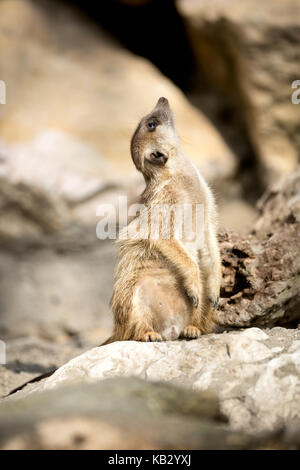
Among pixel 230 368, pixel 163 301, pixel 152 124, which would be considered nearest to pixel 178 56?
pixel 152 124

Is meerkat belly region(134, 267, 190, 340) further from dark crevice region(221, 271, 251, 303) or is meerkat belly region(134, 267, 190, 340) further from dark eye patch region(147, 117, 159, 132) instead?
dark eye patch region(147, 117, 159, 132)

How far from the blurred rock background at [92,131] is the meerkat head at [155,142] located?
2068 millimetres

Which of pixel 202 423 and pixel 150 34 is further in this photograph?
pixel 150 34

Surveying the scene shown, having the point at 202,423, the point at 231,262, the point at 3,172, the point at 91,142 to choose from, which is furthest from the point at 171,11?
the point at 202,423

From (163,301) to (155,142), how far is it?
2.54ft

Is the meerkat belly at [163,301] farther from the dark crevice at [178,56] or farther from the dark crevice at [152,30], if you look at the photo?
the dark crevice at [152,30]

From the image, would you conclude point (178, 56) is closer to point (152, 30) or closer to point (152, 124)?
point (152, 30)

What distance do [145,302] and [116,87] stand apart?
129 inches

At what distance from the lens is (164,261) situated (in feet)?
8.86

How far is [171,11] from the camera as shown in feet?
19.0

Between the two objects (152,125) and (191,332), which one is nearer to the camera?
(191,332)

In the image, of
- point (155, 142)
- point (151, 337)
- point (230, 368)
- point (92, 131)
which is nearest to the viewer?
point (230, 368)

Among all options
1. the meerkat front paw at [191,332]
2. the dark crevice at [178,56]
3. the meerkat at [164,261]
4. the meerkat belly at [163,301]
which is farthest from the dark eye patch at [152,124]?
the dark crevice at [178,56]
